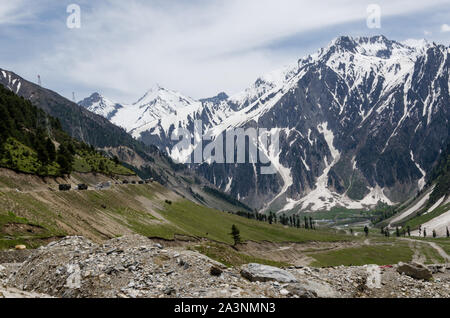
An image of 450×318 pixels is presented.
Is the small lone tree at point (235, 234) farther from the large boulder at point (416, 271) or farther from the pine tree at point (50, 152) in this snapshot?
the large boulder at point (416, 271)

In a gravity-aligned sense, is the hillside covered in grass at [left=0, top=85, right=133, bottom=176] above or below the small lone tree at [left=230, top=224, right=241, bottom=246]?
above

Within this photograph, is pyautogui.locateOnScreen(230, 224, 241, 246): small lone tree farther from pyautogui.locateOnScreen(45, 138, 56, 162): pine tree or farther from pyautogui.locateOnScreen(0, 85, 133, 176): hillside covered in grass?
pyautogui.locateOnScreen(45, 138, 56, 162): pine tree

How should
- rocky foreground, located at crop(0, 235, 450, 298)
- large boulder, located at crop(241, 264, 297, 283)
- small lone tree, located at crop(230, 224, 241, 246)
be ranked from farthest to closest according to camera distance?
1. small lone tree, located at crop(230, 224, 241, 246)
2. large boulder, located at crop(241, 264, 297, 283)
3. rocky foreground, located at crop(0, 235, 450, 298)

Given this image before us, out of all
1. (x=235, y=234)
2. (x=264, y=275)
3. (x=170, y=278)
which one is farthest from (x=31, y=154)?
(x=264, y=275)

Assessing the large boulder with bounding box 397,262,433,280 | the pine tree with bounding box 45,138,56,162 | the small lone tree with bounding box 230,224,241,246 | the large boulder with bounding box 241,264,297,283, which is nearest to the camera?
the large boulder with bounding box 241,264,297,283

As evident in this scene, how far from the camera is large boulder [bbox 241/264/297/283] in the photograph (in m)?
30.0

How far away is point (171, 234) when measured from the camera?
119 m

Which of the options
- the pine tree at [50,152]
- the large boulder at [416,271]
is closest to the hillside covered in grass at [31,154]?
the pine tree at [50,152]

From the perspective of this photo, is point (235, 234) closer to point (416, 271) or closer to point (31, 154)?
point (31, 154)

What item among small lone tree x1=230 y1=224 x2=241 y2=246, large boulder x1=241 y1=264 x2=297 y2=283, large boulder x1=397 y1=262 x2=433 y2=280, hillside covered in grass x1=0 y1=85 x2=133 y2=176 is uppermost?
hillside covered in grass x1=0 y1=85 x2=133 y2=176

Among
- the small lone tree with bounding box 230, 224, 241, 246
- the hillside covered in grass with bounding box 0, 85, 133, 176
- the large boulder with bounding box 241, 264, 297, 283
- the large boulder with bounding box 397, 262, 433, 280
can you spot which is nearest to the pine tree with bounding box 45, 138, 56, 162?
the hillside covered in grass with bounding box 0, 85, 133, 176

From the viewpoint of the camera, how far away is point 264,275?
30406 mm
